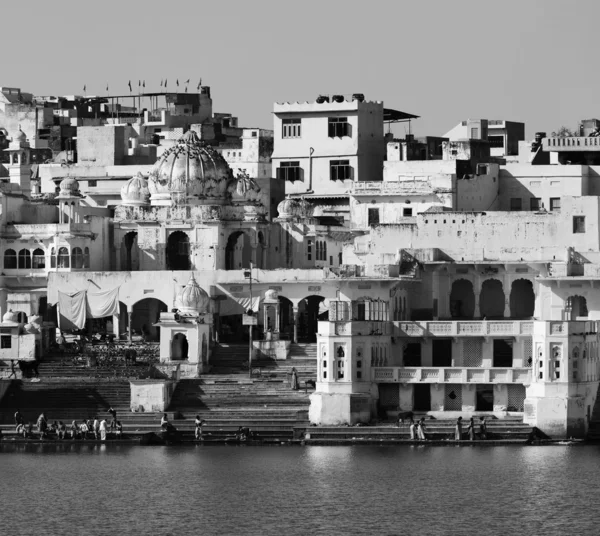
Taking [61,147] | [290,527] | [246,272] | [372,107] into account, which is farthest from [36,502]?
[61,147]

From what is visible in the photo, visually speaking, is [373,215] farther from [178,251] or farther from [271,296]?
[271,296]

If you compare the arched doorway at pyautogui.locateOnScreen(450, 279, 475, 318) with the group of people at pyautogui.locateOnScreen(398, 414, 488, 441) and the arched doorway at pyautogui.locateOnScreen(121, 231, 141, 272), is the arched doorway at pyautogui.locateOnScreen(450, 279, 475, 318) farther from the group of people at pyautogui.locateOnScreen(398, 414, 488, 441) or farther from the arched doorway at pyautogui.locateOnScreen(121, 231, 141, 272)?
the arched doorway at pyautogui.locateOnScreen(121, 231, 141, 272)

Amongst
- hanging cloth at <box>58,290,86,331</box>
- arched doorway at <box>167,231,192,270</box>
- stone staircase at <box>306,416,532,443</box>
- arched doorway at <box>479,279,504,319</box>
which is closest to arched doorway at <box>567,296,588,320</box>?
arched doorway at <box>479,279,504,319</box>

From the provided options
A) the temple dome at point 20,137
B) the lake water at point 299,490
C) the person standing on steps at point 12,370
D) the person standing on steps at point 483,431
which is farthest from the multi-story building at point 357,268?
the temple dome at point 20,137

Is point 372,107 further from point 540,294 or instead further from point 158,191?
point 540,294

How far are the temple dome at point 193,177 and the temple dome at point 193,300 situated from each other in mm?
6820

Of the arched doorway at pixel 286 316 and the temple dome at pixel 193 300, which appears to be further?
the arched doorway at pixel 286 316

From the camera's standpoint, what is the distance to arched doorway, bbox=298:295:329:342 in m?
84.9

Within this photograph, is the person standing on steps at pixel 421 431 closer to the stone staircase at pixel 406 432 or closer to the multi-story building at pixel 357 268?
the stone staircase at pixel 406 432

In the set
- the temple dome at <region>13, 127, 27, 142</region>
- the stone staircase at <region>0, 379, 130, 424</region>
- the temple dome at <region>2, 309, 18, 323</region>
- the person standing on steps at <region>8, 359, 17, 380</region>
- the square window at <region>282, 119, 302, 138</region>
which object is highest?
the temple dome at <region>13, 127, 27, 142</region>

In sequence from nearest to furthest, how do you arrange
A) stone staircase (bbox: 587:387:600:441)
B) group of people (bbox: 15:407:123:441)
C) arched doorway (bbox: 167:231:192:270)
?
stone staircase (bbox: 587:387:600:441) < group of people (bbox: 15:407:123:441) < arched doorway (bbox: 167:231:192:270)

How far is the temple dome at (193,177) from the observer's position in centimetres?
8881

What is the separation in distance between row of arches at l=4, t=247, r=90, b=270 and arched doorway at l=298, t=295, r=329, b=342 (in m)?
7.43

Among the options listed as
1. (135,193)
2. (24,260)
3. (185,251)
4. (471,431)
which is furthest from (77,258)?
(471,431)
